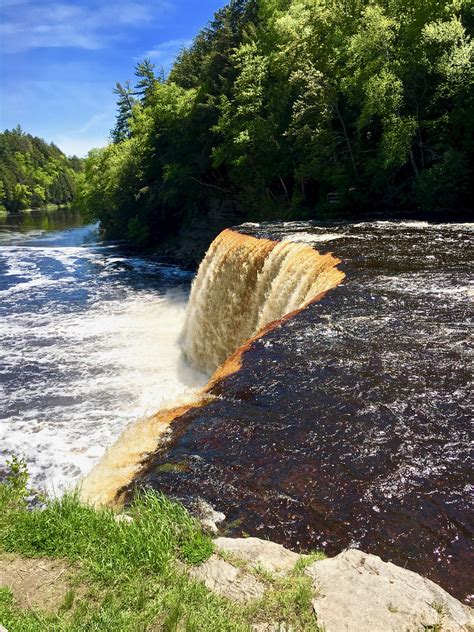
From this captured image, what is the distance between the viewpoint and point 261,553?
3180mm

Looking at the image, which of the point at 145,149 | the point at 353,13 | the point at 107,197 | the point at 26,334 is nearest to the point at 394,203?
the point at 353,13

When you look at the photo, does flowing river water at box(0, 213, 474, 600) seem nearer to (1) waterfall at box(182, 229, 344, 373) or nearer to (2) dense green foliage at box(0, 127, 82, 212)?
(1) waterfall at box(182, 229, 344, 373)

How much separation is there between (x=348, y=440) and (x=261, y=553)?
1.81m

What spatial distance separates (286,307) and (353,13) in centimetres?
1785

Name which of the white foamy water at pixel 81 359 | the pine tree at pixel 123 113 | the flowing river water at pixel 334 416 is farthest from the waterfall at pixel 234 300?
the pine tree at pixel 123 113

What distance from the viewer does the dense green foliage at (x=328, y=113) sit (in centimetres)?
1819

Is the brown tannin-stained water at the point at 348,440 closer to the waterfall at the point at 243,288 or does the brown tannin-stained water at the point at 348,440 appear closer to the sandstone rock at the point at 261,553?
the sandstone rock at the point at 261,553

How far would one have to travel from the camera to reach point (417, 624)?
2.57m

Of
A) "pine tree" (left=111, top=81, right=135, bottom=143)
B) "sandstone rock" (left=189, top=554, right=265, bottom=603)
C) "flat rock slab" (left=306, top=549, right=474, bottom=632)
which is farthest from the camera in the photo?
"pine tree" (left=111, top=81, right=135, bottom=143)

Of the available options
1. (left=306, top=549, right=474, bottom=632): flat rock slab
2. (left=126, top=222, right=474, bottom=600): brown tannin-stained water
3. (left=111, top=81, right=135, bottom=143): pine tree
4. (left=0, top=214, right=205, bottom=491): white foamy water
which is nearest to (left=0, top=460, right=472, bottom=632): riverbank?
(left=306, top=549, right=474, bottom=632): flat rock slab

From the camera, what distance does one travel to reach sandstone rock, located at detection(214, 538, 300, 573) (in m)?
3.06

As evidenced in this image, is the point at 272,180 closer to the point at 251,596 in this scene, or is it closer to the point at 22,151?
the point at 251,596

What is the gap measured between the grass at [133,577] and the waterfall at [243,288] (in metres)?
6.78

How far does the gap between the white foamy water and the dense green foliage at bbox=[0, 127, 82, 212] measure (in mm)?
63638
